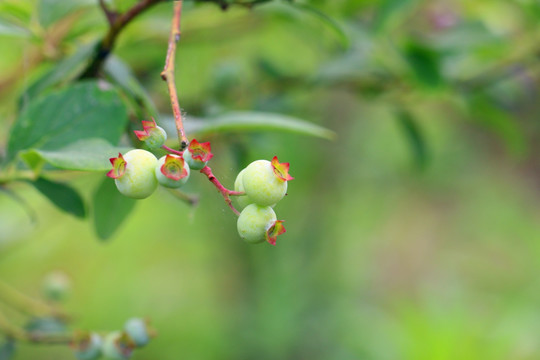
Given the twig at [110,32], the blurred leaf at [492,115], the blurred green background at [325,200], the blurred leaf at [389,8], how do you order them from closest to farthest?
the twig at [110,32]
the blurred leaf at [389,8]
the blurred green background at [325,200]
the blurred leaf at [492,115]

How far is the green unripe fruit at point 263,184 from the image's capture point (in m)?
0.38

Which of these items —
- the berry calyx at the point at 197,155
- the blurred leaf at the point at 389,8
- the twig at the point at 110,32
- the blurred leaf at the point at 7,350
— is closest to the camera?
the berry calyx at the point at 197,155

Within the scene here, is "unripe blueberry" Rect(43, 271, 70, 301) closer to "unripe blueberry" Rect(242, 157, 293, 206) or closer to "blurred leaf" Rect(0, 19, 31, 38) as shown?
"blurred leaf" Rect(0, 19, 31, 38)

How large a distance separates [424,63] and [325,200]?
112 centimetres

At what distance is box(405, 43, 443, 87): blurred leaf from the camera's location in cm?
88

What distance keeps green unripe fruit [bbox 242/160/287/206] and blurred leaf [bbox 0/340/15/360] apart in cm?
47

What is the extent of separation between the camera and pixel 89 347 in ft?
2.11

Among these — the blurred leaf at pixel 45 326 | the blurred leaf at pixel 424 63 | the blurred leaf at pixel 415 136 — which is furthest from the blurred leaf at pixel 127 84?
the blurred leaf at pixel 415 136

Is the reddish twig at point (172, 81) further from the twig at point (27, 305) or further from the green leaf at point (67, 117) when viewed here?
the twig at point (27, 305)

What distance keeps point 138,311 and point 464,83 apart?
116 centimetres

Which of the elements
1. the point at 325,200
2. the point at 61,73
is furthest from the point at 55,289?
the point at 325,200

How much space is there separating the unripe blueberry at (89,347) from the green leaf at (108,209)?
0.43 feet

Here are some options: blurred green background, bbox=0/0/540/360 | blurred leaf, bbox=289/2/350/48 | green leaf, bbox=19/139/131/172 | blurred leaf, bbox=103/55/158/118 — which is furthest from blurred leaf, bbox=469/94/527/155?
green leaf, bbox=19/139/131/172

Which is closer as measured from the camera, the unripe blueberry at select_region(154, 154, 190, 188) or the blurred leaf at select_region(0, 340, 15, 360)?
the unripe blueberry at select_region(154, 154, 190, 188)
